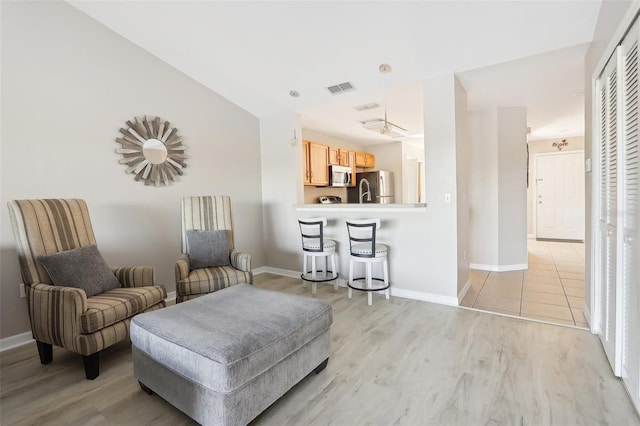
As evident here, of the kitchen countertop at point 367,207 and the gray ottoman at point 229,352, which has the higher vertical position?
the kitchen countertop at point 367,207

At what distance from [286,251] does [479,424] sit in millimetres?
3347

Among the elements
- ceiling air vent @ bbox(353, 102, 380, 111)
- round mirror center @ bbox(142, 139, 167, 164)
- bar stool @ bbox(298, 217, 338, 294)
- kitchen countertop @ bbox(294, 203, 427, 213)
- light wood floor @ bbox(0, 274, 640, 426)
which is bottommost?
light wood floor @ bbox(0, 274, 640, 426)

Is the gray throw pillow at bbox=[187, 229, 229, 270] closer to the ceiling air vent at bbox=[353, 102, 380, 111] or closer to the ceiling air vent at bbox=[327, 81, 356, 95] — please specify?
the ceiling air vent at bbox=[327, 81, 356, 95]

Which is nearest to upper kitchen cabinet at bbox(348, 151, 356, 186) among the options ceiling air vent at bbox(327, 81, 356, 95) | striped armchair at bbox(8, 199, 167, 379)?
ceiling air vent at bbox(327, 81, 356, 95)

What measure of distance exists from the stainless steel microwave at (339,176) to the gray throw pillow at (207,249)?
2947mm

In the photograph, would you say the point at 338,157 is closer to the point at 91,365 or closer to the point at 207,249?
the point at 207,249

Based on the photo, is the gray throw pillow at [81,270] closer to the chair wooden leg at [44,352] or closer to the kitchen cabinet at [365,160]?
the chair wooden leg at [44,352]

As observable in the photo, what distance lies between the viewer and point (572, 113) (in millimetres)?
4727

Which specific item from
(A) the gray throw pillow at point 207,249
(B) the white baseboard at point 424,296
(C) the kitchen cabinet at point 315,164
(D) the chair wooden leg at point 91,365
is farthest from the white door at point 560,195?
(D) the chair wooden leg at point 91,365

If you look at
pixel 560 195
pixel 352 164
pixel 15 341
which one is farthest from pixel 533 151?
pixel 15 341

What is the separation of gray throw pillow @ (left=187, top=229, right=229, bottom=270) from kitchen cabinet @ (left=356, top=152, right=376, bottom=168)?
416cm

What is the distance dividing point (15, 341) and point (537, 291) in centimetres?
511

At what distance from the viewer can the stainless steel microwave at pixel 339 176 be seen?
19.1ft

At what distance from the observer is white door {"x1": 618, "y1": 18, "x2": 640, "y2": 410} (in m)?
1.56
